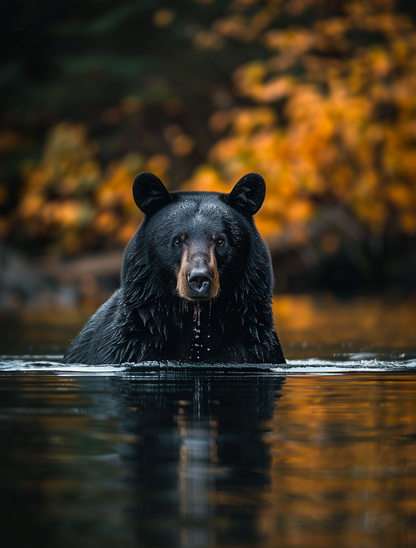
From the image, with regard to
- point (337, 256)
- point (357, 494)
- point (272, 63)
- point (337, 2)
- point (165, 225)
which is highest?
point (337, 2)

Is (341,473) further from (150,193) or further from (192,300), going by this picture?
(150,193)

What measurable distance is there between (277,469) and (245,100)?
21.1 metres

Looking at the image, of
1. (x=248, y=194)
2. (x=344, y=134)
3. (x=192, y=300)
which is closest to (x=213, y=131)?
(x=344, y=134)

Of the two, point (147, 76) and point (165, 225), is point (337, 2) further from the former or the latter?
point (165, 225)

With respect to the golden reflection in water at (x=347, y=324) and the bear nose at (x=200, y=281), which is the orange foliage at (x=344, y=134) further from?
the bear nose at (x=200, y=281)

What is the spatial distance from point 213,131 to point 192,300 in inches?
731

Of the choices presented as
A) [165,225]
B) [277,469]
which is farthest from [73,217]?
[277,469]

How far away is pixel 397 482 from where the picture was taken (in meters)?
2.68

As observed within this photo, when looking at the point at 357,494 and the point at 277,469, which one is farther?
the point at 277,469

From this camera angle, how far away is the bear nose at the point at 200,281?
5.65 m

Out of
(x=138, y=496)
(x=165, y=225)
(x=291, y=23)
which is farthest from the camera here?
(x=291, y=23)

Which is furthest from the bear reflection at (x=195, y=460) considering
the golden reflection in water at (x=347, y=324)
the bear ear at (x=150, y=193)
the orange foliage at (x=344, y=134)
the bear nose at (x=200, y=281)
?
the orange foliage at (x=344, y=134)

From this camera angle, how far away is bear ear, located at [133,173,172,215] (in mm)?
6188

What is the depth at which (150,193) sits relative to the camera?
248 inches
